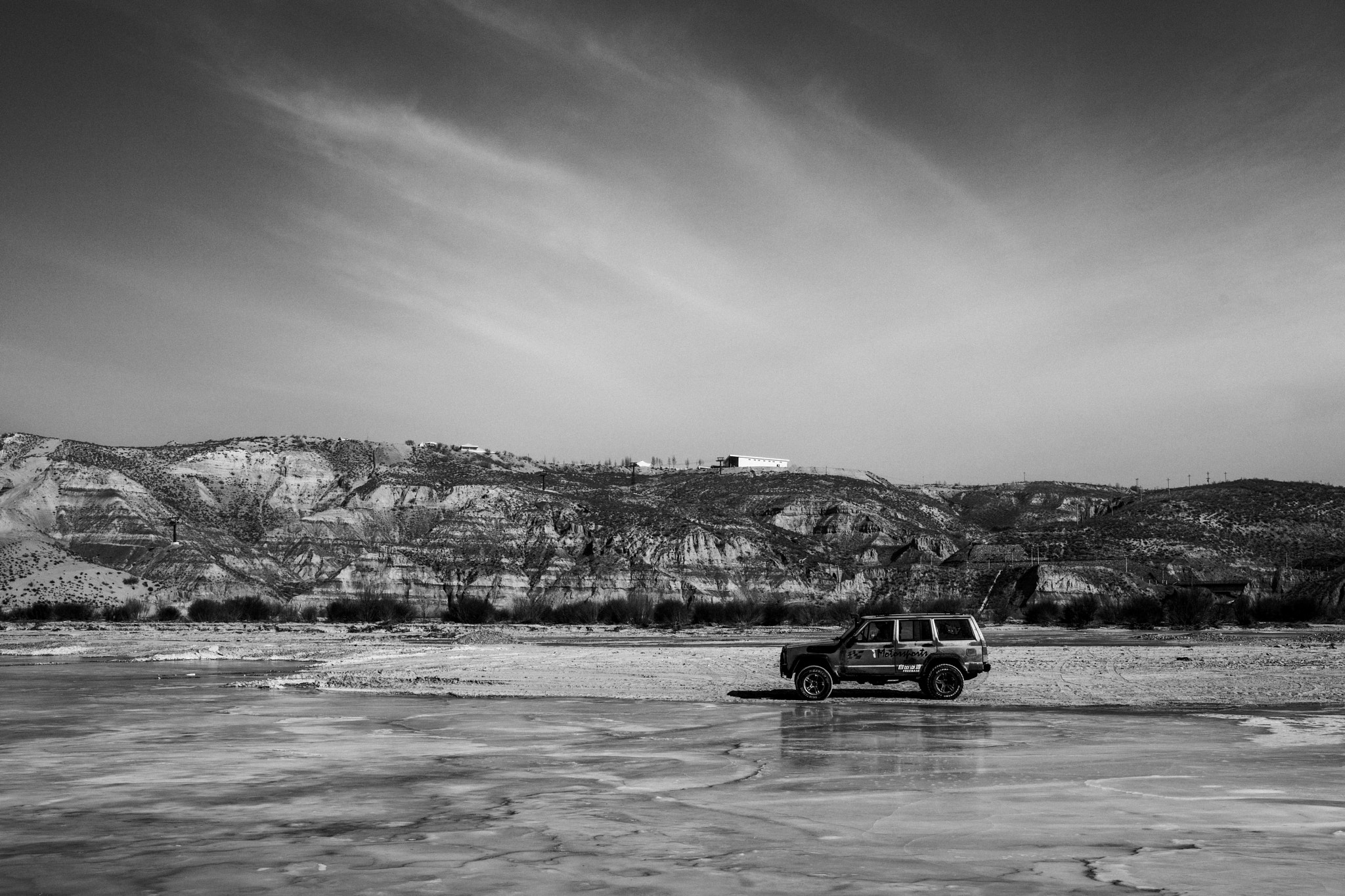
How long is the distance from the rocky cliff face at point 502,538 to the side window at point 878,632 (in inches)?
3480

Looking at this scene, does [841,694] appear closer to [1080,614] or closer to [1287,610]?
[1080,614]

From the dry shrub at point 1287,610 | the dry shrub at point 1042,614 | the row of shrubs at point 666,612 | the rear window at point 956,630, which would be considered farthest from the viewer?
the dry shrub at point 1042,614

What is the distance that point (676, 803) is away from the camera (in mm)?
13062

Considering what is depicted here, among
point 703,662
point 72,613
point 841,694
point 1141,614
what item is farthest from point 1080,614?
point 72,613

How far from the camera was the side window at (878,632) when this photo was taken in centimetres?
2586

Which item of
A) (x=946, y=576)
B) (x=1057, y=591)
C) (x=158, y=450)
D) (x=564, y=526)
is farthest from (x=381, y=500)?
(x=1057, y=591)

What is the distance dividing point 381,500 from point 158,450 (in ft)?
106

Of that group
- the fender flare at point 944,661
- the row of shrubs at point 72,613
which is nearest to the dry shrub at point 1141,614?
the fender flare at point 944,661

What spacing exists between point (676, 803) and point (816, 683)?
13303 millimetres

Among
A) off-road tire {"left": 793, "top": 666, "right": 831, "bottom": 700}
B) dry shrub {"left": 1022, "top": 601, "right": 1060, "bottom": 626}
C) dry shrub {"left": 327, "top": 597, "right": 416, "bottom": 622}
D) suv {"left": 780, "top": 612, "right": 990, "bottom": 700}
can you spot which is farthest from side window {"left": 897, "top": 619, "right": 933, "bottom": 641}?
dry shrub {"left": 327, "top": 597, "right": 416, "bottom": 622}

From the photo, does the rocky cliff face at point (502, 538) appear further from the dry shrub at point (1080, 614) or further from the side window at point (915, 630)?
the side window at point (915, 630)

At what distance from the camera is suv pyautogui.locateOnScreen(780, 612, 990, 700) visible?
83.5ft

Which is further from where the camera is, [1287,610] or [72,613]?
[72,613]

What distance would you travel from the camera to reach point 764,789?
14.0 metres
